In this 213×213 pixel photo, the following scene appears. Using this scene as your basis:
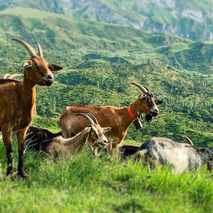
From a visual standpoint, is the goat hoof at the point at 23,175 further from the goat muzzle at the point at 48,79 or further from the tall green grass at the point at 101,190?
the goat muzzle at the point at 48,79

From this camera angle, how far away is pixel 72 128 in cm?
1314

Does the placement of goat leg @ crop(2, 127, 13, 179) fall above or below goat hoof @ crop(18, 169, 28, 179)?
above

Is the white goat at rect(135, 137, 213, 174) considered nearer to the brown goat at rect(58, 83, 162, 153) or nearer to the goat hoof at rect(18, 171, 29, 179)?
the brown goat at rect(58, 83, 162, 153)

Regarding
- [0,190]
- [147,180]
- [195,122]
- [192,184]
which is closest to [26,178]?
[0,190]

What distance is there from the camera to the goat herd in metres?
7.65

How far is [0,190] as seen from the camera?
645cm

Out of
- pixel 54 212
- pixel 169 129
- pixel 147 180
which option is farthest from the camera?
pixel 169 129

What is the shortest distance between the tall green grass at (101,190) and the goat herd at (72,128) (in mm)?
829

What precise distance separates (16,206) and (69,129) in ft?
25.3

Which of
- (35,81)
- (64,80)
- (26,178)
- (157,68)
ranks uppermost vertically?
(35,81)

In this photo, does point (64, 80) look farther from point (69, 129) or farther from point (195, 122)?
point (69, 129)

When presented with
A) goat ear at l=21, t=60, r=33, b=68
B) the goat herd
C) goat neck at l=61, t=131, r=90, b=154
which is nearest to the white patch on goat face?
the goat herd

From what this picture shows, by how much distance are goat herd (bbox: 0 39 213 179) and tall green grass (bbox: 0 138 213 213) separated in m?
0.83

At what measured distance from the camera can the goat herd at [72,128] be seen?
7.65 m
